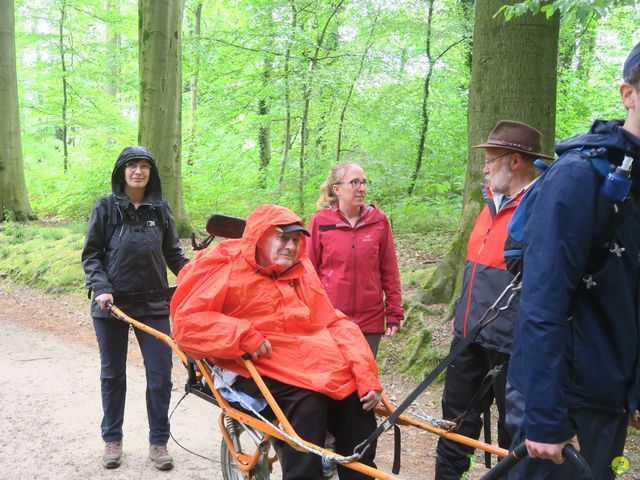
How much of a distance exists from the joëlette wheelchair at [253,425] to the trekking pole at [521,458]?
50 cm

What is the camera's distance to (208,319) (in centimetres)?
326

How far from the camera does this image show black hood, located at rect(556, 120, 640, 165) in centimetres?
184

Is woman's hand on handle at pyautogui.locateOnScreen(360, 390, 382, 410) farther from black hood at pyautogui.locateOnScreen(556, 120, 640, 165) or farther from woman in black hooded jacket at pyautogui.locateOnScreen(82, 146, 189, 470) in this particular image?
woman in black hooded jacket at pyautogui.locateOnScreen(82, 146, 189, 470)

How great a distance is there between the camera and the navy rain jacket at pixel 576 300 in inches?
73.1

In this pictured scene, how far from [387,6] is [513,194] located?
1040 centimetres

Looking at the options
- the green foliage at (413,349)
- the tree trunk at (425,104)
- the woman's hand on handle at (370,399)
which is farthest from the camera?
the tree trunk at (425,104)

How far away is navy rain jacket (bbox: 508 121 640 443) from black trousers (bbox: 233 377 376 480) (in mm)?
1362

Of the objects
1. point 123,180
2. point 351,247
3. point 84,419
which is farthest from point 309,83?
point 84,419

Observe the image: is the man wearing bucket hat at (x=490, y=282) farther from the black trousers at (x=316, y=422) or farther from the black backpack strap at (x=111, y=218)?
the black backpack strap at (x=111, y=218)

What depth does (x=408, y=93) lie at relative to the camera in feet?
41.8

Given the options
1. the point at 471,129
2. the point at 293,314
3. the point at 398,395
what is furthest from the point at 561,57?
the point at 293,314

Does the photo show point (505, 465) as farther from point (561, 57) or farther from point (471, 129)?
point (561, 57)

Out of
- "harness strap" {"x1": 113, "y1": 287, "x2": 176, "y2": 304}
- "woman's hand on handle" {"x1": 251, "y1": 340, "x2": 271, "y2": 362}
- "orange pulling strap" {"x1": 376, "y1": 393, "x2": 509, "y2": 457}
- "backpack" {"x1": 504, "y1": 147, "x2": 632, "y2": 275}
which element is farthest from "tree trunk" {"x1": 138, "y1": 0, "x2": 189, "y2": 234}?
"backpack" {"x1": 504, "y1": 147, "x2": 632, "y2": 275}

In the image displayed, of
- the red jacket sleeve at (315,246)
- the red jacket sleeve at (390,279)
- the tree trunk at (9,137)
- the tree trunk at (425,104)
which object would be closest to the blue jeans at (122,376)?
the red jacket sleeve at (315,246)
